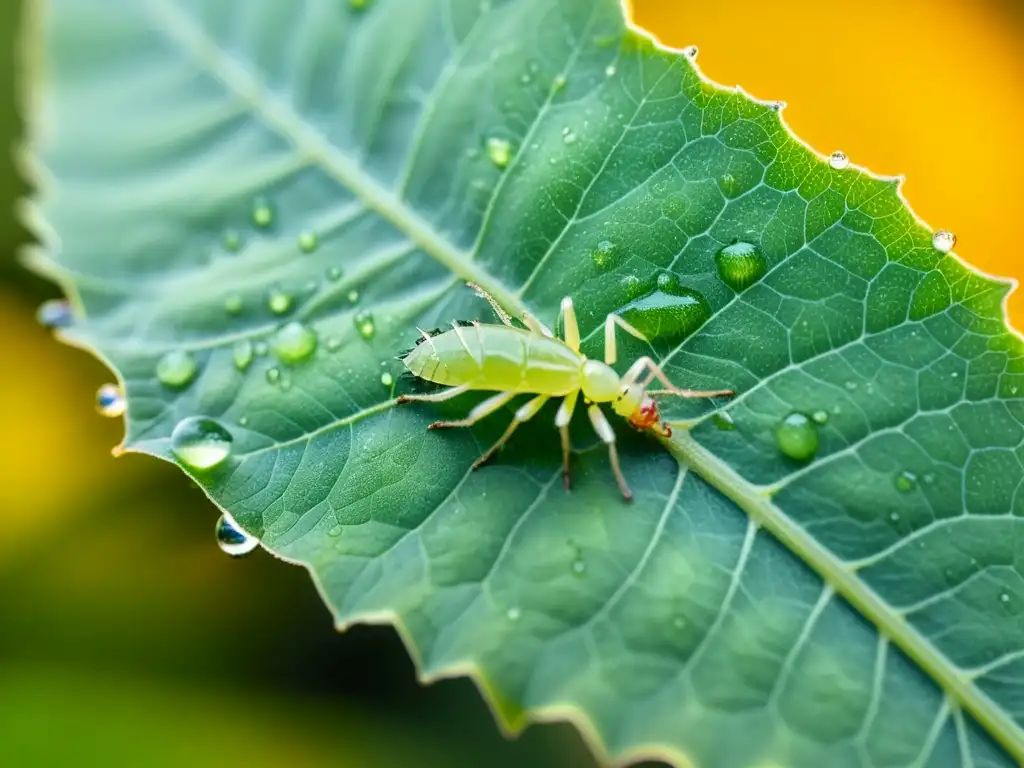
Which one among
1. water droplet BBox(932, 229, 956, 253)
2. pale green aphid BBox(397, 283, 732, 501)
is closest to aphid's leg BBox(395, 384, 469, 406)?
pale green aphid BBox(397, 283, 732, 501)

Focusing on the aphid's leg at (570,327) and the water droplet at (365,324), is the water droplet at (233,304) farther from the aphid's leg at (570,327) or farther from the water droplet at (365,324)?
the aphid's leg at (570,327)

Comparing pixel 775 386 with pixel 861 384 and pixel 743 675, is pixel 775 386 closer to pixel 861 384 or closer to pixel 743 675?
pixel 861 384

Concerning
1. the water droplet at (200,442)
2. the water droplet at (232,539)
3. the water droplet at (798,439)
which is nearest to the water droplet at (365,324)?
the water droplet at (200,442)

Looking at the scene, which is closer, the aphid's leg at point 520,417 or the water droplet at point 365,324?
the aphid's leg at point 520,417

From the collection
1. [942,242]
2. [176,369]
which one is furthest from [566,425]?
[176,369]

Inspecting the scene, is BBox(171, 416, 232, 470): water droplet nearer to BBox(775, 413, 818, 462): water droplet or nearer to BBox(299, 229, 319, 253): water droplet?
BBox(299, 229, 319, 253): water droplet

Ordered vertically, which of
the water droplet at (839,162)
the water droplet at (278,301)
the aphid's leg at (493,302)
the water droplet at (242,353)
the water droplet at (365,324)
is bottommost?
the water droplet at (242,353)
